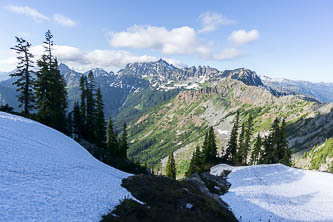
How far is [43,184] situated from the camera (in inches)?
462

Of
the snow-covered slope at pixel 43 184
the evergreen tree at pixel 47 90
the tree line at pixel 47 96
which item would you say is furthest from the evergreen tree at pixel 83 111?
the snow-covered slope at pixel 43 184

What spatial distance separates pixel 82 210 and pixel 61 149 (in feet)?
39.9

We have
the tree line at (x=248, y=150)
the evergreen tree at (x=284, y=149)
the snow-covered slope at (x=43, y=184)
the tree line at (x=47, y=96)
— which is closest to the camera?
the snow-covered slope at (x=43, y=184)

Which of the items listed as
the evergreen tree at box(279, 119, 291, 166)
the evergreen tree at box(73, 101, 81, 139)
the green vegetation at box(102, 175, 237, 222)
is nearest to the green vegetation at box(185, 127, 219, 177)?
the evergreen tree at box(279, 119, 291, 166)

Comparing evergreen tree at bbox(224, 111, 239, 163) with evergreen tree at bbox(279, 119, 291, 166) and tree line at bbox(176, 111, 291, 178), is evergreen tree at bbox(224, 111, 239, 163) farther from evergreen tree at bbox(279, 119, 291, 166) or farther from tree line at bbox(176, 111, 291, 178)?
evergreen tree at bbox(279, 119, 291, 166)

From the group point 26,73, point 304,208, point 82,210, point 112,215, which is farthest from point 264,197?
point 26,73

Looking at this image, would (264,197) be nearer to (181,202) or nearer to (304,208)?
(304,208)

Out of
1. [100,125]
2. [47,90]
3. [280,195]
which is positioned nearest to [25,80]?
[47,90]

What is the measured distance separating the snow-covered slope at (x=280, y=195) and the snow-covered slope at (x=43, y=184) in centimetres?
1567

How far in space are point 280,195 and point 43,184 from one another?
95.0 ft

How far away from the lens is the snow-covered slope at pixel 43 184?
904 cm

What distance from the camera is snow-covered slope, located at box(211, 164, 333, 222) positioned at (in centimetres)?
1948

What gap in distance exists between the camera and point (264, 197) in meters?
23.3

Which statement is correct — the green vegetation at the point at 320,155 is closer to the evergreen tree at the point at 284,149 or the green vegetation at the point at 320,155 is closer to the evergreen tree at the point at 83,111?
the evergreen tree at the point at 284,149
